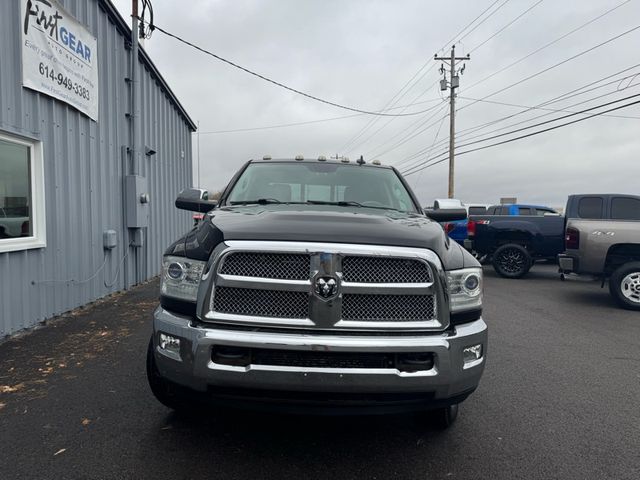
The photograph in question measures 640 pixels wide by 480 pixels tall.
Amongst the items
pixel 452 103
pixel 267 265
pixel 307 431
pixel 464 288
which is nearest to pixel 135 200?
pixel 307 431

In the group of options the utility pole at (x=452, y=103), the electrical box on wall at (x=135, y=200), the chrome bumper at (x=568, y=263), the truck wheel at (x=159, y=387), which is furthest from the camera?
the utility pole at (x=452, y=103)

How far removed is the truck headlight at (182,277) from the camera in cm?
254

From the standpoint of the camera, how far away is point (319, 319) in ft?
7.93

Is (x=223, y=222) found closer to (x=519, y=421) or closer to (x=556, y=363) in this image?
(x=519, y=421)

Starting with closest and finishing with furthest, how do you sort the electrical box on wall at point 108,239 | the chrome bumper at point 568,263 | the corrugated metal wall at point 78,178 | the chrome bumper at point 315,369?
1. the chrome bumper at point 315,369
2. the corrugated metal wall at point 78,178
3. the electrical box on wall at point 108,239
4. the chrome bumper at point 568,263

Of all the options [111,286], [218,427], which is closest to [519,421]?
[218,427]

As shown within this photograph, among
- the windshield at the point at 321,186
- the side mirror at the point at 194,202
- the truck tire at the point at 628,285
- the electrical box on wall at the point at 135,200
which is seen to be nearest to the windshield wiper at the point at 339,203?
the windshield at the point at 321,186

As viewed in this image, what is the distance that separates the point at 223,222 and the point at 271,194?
114 centimetres

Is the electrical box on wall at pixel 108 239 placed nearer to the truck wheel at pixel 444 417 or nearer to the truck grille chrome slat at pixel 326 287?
the truck grille chrome slat at pixel 326 287

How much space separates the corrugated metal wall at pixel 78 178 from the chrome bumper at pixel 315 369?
386 cm

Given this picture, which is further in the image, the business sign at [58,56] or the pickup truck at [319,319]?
the business sign at [58,56]

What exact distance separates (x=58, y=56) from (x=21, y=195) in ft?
6.51

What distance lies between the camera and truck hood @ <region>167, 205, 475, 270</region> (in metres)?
Answer: 2.52

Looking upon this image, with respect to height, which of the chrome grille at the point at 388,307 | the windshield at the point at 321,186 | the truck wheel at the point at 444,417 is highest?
the windshield at the point at 321,186
